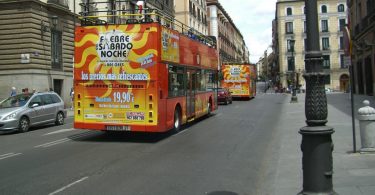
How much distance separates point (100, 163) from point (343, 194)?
5381mm

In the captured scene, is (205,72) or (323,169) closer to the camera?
(323,169)

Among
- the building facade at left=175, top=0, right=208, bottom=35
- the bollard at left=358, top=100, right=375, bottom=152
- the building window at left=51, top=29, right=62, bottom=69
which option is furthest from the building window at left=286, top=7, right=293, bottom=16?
the bollard at left=358, top=100, right=375, bottom=152

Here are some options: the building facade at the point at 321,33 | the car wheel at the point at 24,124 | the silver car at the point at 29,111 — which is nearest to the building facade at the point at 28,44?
the silver car at the point at 29,111

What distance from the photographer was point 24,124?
1831cm

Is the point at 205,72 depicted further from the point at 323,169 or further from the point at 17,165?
the point at 323,169

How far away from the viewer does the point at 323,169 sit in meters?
5.07

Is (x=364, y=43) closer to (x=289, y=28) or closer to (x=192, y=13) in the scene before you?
(x=192, y=13)

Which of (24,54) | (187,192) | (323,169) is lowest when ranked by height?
(187,192)

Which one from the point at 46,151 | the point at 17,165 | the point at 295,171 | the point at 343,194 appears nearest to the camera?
the point at 343,194

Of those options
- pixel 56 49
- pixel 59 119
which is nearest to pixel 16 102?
pixel 59 119

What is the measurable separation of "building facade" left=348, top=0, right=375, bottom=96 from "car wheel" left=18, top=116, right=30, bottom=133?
22.9m

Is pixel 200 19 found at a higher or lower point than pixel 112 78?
higher

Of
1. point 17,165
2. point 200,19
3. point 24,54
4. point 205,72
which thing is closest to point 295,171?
point 17,165

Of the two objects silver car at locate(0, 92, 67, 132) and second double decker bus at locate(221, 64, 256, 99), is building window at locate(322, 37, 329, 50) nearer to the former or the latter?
second double decker bus at locate(221, 64, 256, 99)
